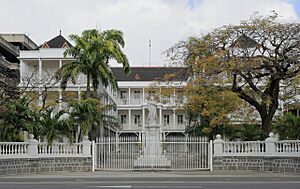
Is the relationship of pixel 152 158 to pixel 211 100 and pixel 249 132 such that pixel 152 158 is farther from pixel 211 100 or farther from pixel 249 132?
pixel 249 132

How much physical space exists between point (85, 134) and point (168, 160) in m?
4.84

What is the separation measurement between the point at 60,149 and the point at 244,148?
9.42 meters

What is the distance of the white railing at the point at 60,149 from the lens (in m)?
25.8

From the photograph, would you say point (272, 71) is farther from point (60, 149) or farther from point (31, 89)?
point (31, 89)

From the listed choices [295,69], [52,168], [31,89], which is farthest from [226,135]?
[31,89]

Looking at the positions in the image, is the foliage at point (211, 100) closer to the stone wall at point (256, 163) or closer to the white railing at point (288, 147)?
the stone wall at point (256, 163)

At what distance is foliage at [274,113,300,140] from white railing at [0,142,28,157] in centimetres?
1488

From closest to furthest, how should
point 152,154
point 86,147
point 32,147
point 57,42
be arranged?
point 32,147
point 86,147
point 152,154
point 57,42

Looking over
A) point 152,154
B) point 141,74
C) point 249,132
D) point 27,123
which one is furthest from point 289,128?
point 141,74

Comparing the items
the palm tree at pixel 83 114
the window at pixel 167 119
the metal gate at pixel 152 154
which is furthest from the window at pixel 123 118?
the metal gate at pixel 152 154

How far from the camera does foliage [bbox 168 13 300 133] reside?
25969 mm

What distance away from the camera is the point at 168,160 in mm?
27422

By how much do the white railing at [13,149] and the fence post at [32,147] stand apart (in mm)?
191

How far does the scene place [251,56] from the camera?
87.4ft
